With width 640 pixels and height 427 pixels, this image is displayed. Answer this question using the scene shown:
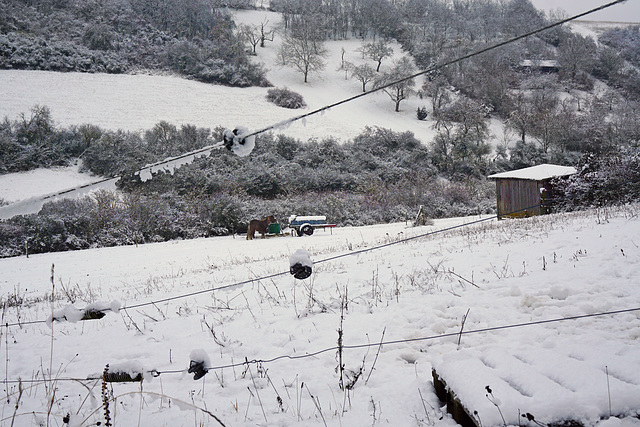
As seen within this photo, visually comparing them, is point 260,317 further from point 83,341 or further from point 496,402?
point 496,402

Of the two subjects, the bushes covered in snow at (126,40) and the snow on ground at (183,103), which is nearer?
the snow on ground at (183,103)

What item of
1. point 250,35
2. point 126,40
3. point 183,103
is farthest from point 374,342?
point 250,35

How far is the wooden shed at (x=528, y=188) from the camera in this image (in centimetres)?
1398

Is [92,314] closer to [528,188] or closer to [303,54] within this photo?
[528,188]

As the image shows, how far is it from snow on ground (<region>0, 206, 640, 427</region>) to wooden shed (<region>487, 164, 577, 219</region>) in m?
6.99

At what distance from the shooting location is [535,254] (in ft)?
19.4

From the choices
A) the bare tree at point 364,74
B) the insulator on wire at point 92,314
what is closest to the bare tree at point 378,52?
the bare tree at point 364,74

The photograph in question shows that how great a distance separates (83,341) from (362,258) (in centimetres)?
502

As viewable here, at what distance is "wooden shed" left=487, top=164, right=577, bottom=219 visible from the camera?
45.9 ft

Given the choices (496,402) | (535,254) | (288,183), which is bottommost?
(288,183)

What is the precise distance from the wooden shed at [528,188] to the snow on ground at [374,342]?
6.99 meters

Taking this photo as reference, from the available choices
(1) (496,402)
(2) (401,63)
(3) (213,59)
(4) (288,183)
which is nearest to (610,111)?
(2) (401,63)

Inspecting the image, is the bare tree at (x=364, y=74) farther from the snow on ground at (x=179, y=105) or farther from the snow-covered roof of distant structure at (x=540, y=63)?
the snow-covered roof of distant structure at (x=540, y=63)

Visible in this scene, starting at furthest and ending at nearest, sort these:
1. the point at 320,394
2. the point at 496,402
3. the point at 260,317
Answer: the point at 260,317 → the point at 320,394 → the point at 496,402
